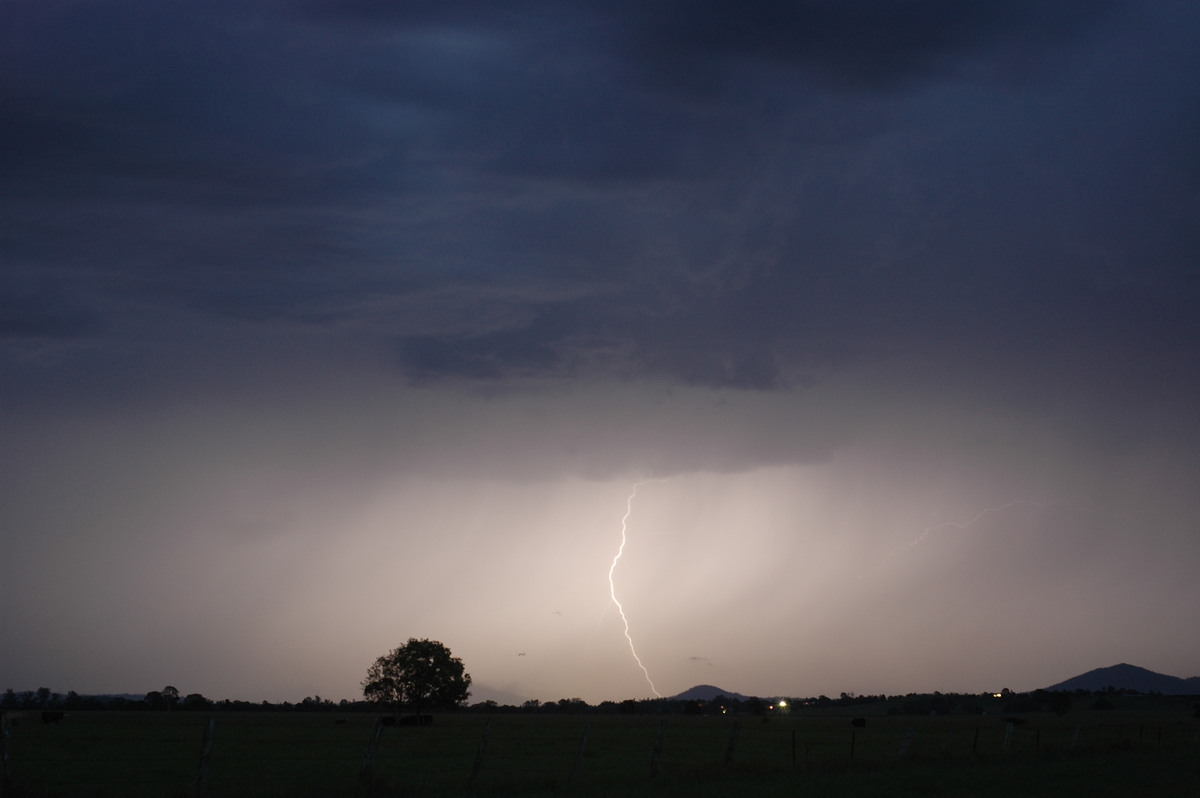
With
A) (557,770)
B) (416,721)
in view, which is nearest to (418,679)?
(416,721)

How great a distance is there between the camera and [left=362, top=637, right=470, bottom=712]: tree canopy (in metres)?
111

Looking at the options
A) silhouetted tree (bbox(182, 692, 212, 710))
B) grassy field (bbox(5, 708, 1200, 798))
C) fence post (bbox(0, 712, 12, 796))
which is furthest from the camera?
silhouetted tree (bbox(182, 692, 212, 710))

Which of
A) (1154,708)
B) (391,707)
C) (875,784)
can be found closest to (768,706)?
(1154,708)

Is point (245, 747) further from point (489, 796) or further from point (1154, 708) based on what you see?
point (1154, 708)

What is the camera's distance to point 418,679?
362 feet

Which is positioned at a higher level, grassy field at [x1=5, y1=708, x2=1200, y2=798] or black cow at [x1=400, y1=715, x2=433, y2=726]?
black cow at [x1=400, y1=715, x2=433, y2=726]

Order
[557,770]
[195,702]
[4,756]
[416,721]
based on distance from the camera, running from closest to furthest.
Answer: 1. [4,756]
2. [557,770]
3. [416,721]
4. [195,702]

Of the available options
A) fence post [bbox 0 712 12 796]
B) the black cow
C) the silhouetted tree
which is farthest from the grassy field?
the silhouetted tree

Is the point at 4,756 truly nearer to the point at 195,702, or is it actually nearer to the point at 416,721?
the point at 416,721

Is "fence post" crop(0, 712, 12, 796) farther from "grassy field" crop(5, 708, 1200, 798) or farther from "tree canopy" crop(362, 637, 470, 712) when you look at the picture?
"tree canopy" crop(362, 637, 470, 712)

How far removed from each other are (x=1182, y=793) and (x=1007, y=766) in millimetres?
8311

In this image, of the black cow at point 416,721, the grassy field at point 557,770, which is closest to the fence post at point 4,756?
the grassy field at point 557,770

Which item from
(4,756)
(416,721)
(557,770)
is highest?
(416,721)

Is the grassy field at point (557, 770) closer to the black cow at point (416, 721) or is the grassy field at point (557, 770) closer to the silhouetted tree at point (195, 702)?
the black cow at point (416, 721)
